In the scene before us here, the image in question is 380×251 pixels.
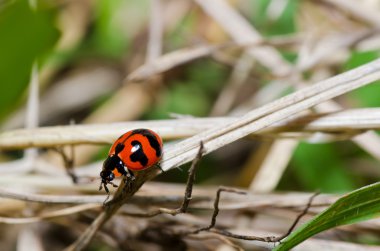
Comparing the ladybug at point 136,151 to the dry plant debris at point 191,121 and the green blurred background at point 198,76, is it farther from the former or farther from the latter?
the green blurred background at point 198,76

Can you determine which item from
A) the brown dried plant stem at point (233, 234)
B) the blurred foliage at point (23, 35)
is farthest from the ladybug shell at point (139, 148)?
the blurred foliage at point (23, 35)

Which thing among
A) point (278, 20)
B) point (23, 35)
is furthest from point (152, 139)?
point (278, 20)

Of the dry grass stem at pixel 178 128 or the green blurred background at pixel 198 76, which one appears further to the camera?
the green blurred background at pixel 198 76

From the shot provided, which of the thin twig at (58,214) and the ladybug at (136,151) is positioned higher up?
the ladybug at (136,151)

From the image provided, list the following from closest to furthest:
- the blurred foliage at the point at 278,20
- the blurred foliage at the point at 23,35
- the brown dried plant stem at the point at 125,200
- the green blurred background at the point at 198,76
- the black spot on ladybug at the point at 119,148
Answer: the blurred foliage at the point at 23,35
the brown dried plant stem at the point at 125,200
the black spot on ladybug at the point at 119,148
the green blurred background at the point at 198,76
the blurred foliage at the point at 278,20

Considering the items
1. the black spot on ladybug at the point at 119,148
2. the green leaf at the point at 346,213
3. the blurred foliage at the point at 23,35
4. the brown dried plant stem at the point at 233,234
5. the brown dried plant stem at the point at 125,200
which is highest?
the black spot on ladybug at the point at 119,148

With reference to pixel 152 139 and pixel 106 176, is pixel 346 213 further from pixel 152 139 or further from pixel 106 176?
pixel 106 176

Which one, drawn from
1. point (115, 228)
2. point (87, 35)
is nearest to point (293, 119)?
point (115, 228)

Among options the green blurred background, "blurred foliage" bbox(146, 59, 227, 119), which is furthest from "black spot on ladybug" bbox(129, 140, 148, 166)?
"blurred foliage" bbox(146, 59, 227, 119)

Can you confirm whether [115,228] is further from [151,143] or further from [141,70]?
[141,70]
